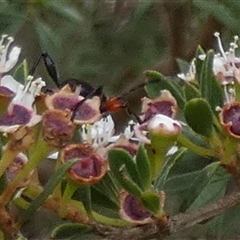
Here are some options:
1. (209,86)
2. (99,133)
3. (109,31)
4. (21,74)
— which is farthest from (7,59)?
(109,31)

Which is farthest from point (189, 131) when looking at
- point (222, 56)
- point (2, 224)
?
point (2, 224)

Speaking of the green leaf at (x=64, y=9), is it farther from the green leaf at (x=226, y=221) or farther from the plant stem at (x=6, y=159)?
the plant stem at (x=6, y=159)

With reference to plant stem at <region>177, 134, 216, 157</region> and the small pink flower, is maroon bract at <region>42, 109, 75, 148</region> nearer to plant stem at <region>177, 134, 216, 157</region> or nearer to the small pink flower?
the small pink flower

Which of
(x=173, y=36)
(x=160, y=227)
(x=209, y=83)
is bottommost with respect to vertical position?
(x=173, y=36)

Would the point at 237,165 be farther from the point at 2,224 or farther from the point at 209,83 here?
the point at 2,224

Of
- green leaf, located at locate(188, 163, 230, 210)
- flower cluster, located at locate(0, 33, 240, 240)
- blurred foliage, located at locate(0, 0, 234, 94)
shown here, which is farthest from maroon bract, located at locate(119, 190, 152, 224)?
blurred foliage, located at locate(0, 0, 234, 94)

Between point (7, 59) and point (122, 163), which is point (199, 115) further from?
point (7, 59)
